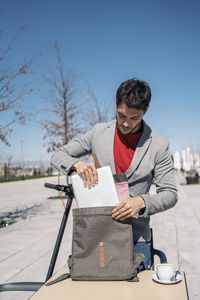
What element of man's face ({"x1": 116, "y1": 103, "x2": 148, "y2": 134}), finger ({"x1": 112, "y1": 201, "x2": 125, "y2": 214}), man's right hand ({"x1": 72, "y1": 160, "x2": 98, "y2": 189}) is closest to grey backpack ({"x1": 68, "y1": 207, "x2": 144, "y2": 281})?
finger ({"x1": 112, "y1": 201, "x2": 125, "y2": 214})

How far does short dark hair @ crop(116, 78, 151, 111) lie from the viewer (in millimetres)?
1808

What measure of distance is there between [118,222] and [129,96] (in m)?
0.69

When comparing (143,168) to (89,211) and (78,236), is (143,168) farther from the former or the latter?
(78,236)

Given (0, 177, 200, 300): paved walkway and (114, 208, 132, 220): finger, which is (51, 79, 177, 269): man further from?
(0, 177, 200, 300): paved walkway

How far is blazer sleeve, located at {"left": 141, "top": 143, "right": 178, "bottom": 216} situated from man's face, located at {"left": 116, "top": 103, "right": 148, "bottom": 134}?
0.22 meters

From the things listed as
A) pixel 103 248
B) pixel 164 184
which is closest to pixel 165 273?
pixel 103 248

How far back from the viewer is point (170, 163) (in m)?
1.97

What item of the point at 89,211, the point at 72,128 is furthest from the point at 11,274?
the point at 72,128

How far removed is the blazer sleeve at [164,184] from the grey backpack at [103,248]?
206 mm

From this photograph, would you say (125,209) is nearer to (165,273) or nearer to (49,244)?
(165,273)

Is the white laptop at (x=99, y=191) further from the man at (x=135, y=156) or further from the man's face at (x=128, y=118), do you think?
the man's face at (x=128, y=118)

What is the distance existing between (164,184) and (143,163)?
174mm

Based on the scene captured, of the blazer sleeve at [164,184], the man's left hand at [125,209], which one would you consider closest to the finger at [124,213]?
the man's left hand at [125,209]

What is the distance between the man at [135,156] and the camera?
1.80 metres
